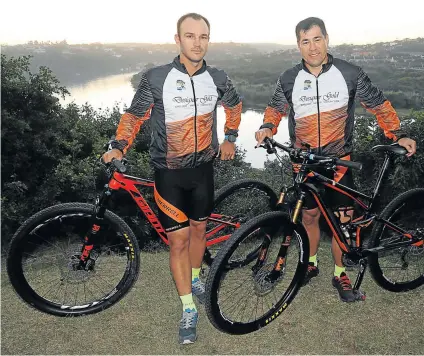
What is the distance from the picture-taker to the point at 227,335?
3.84 metres

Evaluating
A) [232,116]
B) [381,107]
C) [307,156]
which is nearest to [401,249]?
[381,107]

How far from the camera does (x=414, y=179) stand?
7.07 meters

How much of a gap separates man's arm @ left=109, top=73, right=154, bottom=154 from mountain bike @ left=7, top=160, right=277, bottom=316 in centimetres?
25

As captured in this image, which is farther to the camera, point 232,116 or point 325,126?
point 232,116

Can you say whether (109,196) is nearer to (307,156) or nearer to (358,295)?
(307,156)

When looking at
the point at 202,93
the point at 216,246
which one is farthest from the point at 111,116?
the point at 202,93

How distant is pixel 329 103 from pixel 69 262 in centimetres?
313

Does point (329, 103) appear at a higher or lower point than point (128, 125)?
higher

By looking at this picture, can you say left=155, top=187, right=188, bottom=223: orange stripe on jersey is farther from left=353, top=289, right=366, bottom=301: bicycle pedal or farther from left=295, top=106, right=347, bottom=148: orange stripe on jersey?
left=353, top=289, right=366, bottom=301: bicycle pedal

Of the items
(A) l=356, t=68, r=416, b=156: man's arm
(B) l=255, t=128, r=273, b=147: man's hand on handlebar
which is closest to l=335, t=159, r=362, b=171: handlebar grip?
(B) l=255, t=128, r=273, b=147: man's hand on handlebar

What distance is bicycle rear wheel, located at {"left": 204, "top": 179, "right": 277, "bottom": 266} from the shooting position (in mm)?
4598

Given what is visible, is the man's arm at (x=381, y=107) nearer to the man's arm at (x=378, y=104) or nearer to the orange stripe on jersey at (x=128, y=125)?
the man's arm at (x=378, y=104)

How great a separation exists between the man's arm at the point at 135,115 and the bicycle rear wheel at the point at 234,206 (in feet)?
4.50

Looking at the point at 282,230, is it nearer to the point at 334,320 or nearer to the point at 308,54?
the point at 334,320
